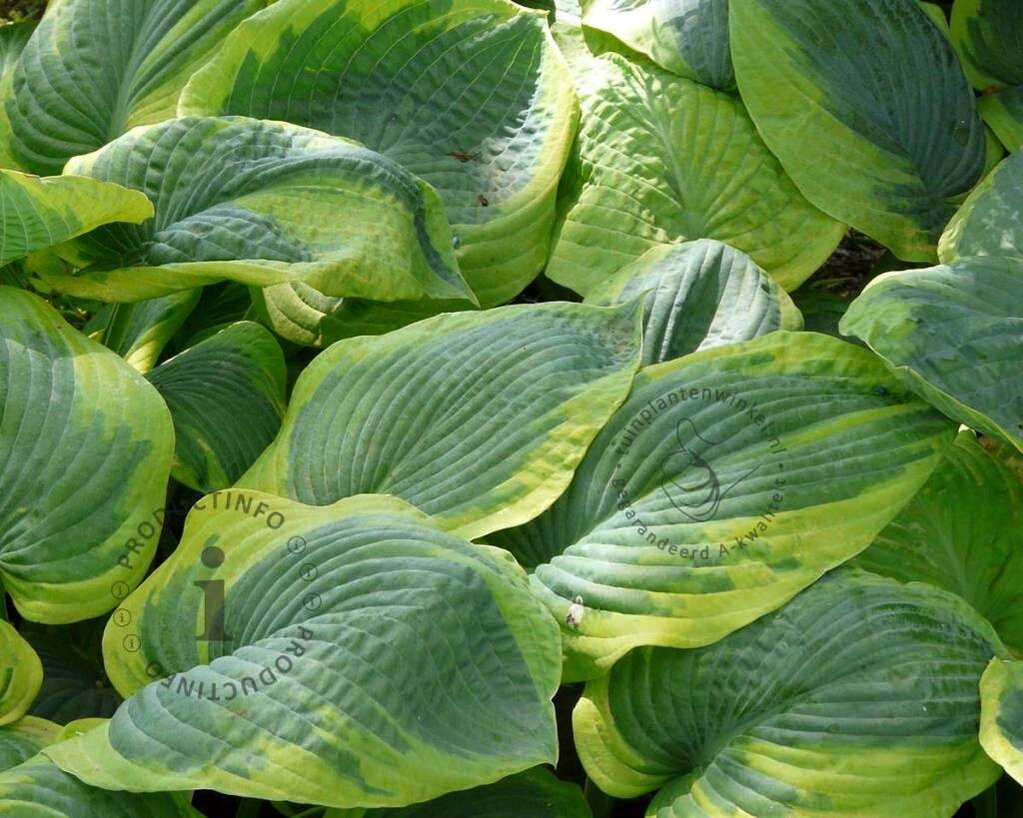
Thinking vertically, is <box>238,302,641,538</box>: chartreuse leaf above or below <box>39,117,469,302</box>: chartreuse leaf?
below

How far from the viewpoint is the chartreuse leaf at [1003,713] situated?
0.93m

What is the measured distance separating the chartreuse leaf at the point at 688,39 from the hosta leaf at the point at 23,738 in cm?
102

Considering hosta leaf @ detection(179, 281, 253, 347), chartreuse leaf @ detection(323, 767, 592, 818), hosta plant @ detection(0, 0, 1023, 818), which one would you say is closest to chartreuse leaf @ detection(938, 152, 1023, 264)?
hosta plant @ detection(0, 0, 1023, 818)

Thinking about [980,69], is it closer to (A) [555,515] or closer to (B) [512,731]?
(A) [555,515]

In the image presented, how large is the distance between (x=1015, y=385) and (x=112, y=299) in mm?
862

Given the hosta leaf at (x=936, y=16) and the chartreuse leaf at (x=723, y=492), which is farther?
the hosta leaf at (x=936, y=16)

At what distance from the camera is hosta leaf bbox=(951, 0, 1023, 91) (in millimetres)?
1609

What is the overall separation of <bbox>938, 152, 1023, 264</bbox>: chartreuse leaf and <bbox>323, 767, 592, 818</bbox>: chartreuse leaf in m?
0.69

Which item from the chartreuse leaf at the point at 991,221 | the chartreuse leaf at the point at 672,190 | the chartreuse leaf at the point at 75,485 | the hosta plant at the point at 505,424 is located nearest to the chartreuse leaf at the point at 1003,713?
the hosta plant at the point at 505,424

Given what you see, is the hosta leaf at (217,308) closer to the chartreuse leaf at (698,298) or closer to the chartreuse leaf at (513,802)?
the chartreuse leaf at (698,298)

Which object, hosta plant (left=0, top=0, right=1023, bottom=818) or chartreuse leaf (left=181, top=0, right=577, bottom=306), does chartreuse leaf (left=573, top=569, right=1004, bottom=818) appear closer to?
hosta plant (left=0, top=0, right=1023, bottom=818)

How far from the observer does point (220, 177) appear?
123 cm

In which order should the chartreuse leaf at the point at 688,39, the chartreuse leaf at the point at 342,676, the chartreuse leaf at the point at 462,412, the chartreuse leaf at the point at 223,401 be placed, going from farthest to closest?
the chartreuse leaf at the point at 688,39, the chartreuse leaf at the point at 223,401, the chartreuse leaf at the point at 462,412, the chartreuse leaf at the point at 342,676

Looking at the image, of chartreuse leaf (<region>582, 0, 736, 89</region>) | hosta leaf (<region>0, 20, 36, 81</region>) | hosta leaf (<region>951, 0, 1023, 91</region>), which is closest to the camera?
chartreuse leaf (<region>582, 0, 736, 89</region>)
